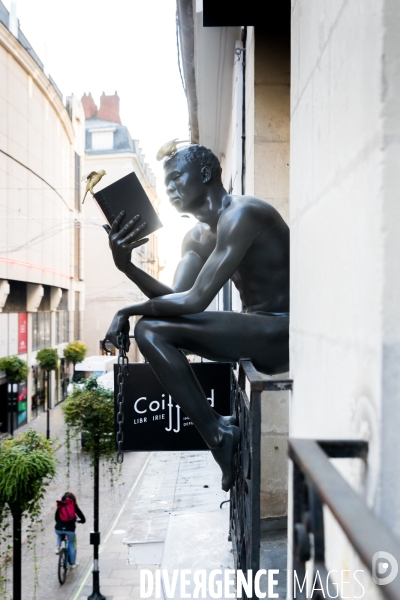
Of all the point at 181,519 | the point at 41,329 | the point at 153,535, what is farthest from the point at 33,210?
the point at 181,519

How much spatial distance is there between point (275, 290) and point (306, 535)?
1.77 meters

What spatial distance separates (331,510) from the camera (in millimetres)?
853

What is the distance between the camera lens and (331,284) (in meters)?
1.51

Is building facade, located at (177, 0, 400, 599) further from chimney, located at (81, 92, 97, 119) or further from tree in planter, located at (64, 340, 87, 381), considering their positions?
chimney, located at (81, 92, 97, 119)

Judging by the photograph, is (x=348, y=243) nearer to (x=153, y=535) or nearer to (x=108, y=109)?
(x=153, y=535)

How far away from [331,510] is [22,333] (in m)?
25.9

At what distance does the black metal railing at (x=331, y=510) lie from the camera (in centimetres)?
72

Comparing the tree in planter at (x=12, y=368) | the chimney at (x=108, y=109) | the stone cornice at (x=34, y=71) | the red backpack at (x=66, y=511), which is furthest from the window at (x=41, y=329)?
the chimney at (x=108, y=109)

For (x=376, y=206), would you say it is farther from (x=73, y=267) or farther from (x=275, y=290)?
(x=73, y=267)

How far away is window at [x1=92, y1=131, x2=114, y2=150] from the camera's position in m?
44.8

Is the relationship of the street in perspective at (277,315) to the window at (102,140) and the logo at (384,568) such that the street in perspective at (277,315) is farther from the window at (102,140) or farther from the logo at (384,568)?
the window at (102,140)

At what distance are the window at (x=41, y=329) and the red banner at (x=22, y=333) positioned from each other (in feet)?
3.90

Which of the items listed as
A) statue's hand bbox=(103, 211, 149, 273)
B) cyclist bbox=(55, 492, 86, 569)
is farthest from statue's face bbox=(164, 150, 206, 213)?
cyclist bbox=(55, 492, 86, 569)

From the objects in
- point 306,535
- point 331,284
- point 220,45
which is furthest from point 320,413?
point 220,45
